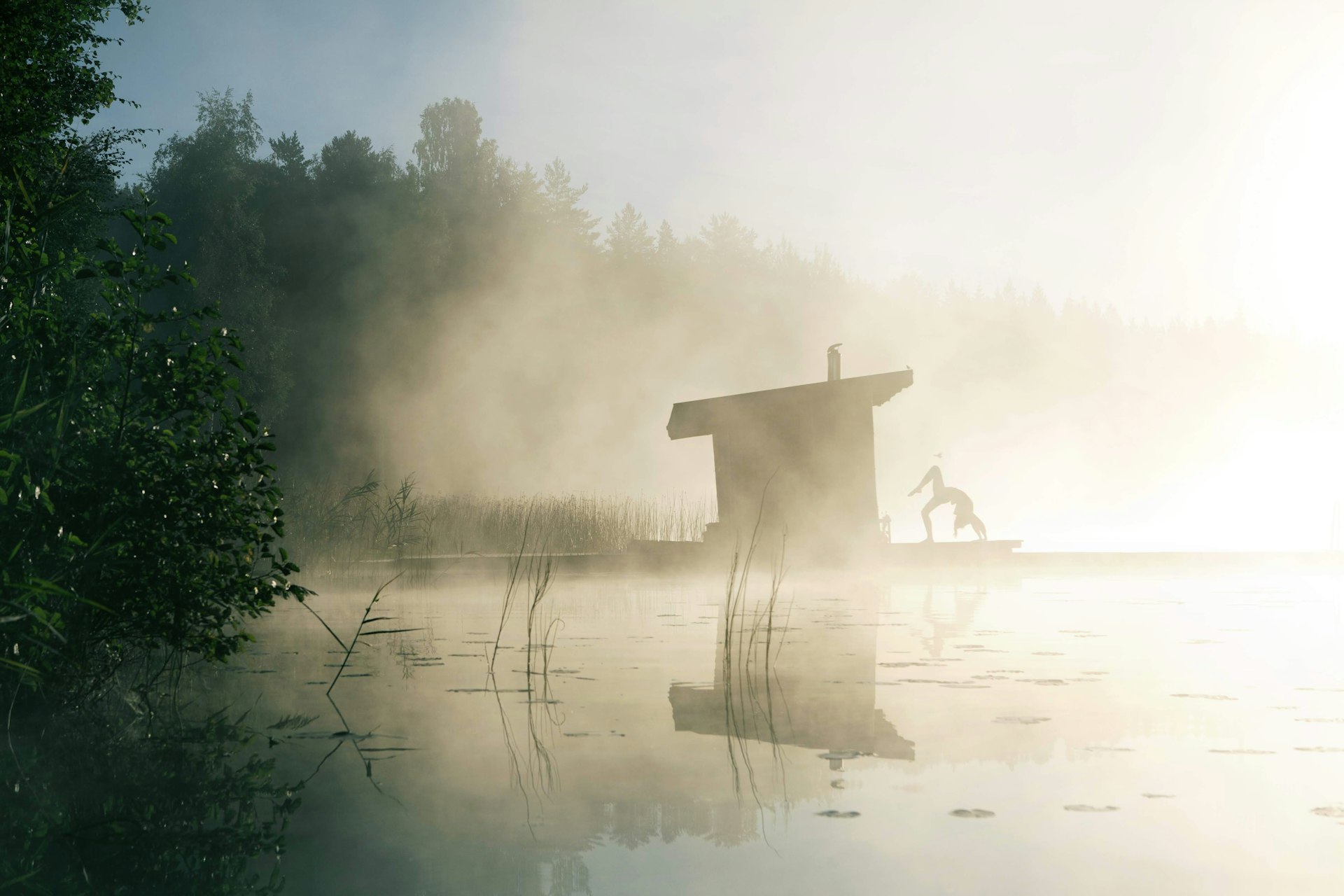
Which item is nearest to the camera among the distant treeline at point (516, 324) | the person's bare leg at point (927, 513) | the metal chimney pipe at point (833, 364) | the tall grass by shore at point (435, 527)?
the tall grass by shore at point (435, 527)

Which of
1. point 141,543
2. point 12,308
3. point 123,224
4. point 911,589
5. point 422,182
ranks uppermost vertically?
point 422,182

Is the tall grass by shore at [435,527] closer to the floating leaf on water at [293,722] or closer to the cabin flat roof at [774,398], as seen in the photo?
the cabin flat roof at [774,398]

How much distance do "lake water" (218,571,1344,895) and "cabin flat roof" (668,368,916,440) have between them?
5741 millimetres

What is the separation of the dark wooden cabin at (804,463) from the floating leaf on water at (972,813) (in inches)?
359

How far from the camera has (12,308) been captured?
3.42 m

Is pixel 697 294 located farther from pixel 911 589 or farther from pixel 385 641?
pixel 385 641

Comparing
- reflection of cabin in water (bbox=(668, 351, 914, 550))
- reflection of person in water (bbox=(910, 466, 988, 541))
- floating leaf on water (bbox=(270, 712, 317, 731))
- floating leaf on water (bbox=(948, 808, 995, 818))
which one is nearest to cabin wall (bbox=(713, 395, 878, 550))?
reflection of cabin in water (bbox=(668, 351, 914, 550))

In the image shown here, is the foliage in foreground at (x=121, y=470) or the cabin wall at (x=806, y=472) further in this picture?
the cabin wall at (x=806, y=472)

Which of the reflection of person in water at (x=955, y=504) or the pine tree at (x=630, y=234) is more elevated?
the pine tree at (x=630, y=234)

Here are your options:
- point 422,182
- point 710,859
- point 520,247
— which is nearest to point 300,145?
point 422,182

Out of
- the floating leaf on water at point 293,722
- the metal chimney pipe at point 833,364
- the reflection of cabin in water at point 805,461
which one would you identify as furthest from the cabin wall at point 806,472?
the floating leaf on water at point 293,722

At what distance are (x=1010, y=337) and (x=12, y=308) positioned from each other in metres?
46.3

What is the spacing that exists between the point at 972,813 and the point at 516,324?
2875 centimetres

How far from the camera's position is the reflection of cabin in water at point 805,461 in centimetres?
1191
